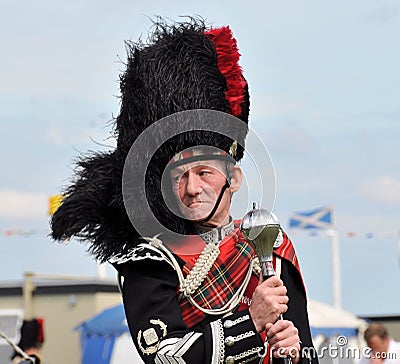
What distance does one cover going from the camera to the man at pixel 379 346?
7.42 meters

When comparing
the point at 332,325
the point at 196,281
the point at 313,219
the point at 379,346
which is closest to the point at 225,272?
the point at 196,281

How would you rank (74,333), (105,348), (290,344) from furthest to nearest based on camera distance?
(74,333), (105,348), (290,344)

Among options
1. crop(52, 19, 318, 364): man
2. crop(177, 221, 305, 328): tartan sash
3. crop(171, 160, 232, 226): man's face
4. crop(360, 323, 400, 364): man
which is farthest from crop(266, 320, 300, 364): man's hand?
crop(360, 323, 400, 364): man

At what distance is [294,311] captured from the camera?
11.7 ft

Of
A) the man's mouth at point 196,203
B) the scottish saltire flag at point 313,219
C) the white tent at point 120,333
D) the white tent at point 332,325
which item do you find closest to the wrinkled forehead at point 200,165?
the man's mouth at point 196,203

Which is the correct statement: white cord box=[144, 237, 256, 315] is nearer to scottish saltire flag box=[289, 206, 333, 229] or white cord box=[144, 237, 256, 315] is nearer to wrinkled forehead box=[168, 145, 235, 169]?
wrinkled forehead box=[168, 145, 235, 169]

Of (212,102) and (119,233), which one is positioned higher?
(212,102)

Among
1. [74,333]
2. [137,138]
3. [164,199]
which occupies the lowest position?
[164,199]

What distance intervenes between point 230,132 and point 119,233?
511 millimetres

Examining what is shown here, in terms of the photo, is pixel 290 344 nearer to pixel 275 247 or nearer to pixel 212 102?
pixel 275 247

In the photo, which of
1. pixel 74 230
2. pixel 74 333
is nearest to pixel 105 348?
pixel 74 333

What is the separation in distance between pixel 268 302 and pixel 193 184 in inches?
18.1

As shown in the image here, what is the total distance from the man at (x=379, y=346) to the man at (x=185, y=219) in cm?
397

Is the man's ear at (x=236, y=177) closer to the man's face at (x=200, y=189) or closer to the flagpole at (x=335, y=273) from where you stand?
the man's face at (x=200, y=189)
